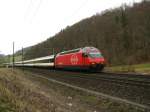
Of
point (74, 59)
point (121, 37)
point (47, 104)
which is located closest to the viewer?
point (47, 104)

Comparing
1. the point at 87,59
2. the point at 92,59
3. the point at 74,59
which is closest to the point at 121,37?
the point at 74,59

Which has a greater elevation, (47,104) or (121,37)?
(121,37)

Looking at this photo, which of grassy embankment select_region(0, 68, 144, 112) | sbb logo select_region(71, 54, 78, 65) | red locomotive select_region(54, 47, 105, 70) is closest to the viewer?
grassy embankment select_region(0, 68, 144, 112)

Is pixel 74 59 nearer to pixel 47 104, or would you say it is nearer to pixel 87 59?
pixel 87 59

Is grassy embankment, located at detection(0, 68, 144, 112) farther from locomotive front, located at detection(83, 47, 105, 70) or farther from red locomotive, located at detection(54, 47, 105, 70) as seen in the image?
red locomotive, located at detection(54, 47, 105, 70)

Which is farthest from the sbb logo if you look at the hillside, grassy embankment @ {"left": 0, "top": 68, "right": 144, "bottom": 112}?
the hillside

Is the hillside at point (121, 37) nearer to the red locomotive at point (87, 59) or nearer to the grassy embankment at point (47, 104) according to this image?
the red locomotive at point (87, 59)

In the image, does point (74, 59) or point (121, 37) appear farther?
point (121, 37)

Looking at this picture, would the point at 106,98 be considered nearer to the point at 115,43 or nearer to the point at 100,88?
the point at 100,88

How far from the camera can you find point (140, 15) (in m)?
92.1

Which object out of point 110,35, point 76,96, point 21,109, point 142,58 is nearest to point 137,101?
point 76,96

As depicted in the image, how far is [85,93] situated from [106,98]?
3107 millimetres

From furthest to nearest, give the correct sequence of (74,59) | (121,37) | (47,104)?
(121,37) < (74,59) < (47,104)

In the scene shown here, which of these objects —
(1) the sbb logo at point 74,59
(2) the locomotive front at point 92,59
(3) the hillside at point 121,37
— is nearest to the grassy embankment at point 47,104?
(2) the locomotive front at point 92,59
